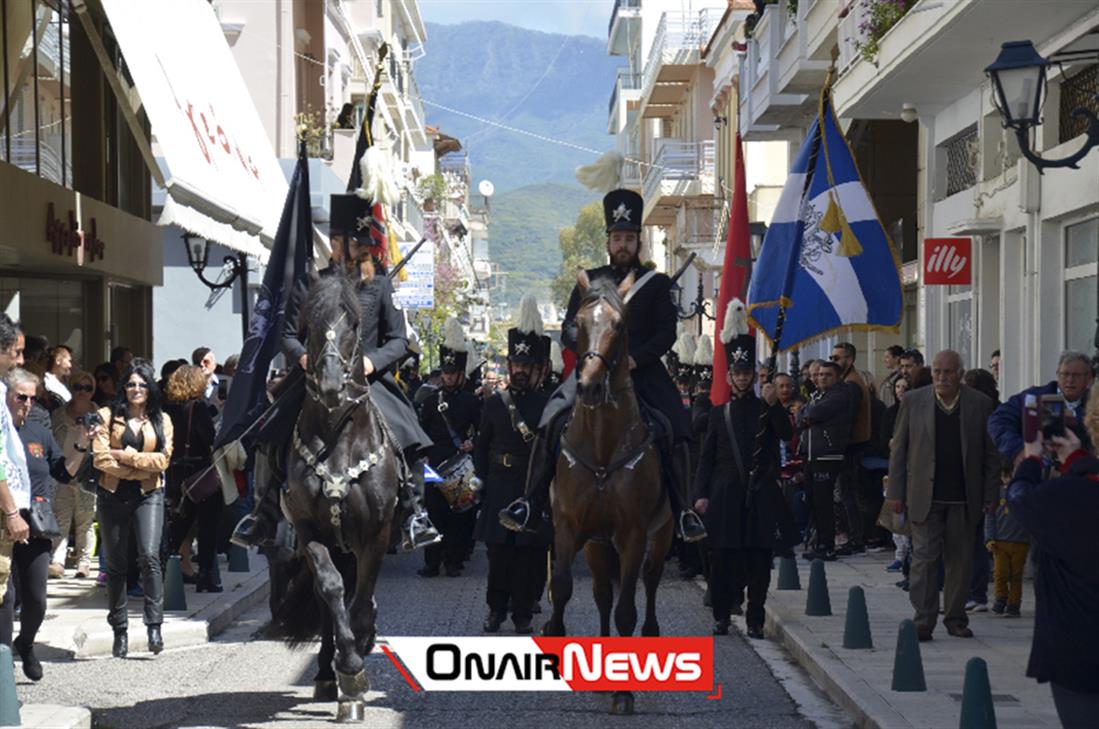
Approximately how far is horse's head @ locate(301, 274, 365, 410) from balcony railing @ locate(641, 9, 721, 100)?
4596 cm

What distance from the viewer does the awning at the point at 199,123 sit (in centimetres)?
1557

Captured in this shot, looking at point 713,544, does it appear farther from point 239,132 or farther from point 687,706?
point 239,132

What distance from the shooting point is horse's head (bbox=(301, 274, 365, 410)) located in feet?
33.7

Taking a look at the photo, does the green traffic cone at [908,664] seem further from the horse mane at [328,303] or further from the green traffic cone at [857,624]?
the horse mane at [328,303]

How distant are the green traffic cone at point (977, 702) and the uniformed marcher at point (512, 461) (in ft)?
20.0

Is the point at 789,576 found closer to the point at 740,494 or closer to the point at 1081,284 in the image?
the point at 740,494

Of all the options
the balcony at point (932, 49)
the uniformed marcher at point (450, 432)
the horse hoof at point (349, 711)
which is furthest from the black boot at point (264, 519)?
the balcony at point (932, 49)

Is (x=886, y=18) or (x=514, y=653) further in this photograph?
(x=886, y=18)

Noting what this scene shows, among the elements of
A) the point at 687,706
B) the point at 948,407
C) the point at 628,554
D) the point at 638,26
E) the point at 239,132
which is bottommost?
the point at 687,706

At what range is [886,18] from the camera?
21797 millimetres

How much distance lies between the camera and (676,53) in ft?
189

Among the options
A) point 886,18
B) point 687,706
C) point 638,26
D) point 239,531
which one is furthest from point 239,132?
point 638,26

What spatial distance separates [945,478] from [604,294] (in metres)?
3.48

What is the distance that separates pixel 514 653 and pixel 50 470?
3.60 m
